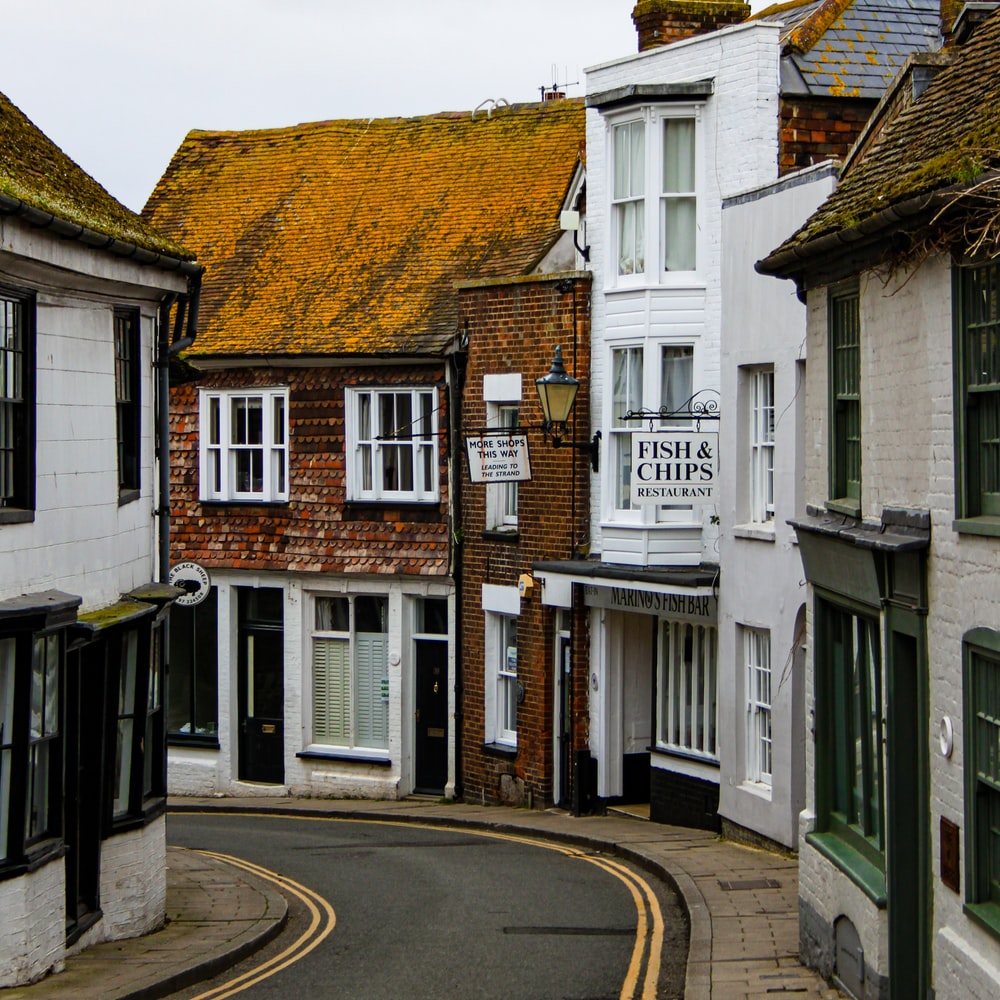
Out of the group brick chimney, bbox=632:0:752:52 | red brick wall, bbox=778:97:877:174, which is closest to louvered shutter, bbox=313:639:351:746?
brick chimney, bbox=632:0:752:52

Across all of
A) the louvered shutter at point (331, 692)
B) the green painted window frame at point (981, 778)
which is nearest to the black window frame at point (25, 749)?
the green painted window frame at point (981, 778)

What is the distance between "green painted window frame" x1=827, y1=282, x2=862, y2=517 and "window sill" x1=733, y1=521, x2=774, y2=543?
19.6ft

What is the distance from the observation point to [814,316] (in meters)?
13.5

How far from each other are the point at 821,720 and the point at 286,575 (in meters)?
15.2

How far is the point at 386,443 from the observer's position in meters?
26.5

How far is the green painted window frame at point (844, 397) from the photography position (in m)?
12.5

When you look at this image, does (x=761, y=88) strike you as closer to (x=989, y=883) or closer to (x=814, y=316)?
(x=814, y=316)

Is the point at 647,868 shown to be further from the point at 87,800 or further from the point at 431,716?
the point at 431,716

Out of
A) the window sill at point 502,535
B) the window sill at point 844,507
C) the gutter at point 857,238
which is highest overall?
the gutter at point 857,238

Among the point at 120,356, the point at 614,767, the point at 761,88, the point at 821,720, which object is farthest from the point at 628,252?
the point at 821,720

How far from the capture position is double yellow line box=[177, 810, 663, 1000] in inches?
538

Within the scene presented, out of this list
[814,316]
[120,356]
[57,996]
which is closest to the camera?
[57,996]

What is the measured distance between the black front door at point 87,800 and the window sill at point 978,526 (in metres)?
7.63

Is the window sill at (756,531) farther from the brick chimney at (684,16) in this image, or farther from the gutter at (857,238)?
the brick chimney at (684,16)
